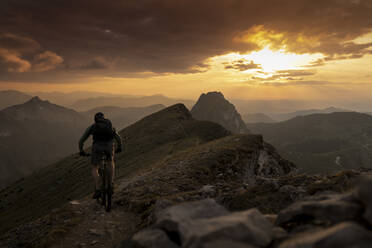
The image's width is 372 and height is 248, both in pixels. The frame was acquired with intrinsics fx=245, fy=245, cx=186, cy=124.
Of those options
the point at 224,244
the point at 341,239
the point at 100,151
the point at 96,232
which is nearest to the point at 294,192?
the point at 341,239

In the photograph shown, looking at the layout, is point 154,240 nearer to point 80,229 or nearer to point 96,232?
point 96,232

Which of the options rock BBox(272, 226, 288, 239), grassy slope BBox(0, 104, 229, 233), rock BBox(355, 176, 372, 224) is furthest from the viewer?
grassy slope BBox(0, 104, 229, 233)

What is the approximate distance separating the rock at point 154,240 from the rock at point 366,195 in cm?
351

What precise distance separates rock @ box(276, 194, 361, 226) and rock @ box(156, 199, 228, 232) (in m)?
1.41

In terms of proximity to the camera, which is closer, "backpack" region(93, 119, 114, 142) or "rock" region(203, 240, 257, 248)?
"rock" region(203, 240, 257, 248)

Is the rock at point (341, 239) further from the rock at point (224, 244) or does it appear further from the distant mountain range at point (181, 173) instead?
the distant mountain range at point (181, 173)

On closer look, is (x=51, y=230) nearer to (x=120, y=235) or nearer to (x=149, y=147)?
(x=120, y=235)

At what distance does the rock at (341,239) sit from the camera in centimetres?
361

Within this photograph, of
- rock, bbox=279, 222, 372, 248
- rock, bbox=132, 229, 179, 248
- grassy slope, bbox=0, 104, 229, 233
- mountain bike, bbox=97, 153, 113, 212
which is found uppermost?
rock, bbox=279, 222, 372, 248

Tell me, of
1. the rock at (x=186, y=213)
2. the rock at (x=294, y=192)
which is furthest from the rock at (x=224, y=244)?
the rock at (x=294, y=192)

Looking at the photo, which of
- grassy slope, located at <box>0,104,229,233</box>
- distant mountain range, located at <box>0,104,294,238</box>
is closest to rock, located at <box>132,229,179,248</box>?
distant mountain range, located at <box>0,104,294,238</box>

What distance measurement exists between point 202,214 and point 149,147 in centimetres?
3442

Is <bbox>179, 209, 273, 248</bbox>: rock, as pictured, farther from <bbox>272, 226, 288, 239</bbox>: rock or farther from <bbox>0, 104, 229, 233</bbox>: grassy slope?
<bbox>0, 104, 229, 233</bbox>: grassy slope

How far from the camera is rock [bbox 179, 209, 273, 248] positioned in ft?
13.9
